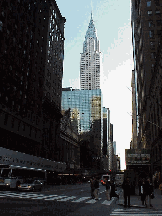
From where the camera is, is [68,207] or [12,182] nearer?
[68,207]

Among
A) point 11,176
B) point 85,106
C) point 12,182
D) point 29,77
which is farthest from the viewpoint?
point 85,106

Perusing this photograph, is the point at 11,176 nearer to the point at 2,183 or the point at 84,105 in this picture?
the point at 2,183

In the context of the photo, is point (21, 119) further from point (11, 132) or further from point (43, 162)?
point (43, 162)

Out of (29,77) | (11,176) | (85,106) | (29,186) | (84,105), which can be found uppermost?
(84,105)

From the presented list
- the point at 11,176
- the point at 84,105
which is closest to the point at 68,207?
the point at 11,176

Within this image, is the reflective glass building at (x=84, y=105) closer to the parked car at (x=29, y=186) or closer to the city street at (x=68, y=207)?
the parked car at (x=29, y=186)

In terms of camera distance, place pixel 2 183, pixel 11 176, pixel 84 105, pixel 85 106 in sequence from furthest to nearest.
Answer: pixel 85 106, pixel 84 105, pixel 11 176, pixel 2 183

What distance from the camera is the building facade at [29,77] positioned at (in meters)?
45.3

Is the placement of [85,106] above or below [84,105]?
below

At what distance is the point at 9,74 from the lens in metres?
46.8

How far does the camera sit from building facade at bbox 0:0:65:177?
45.3 metres

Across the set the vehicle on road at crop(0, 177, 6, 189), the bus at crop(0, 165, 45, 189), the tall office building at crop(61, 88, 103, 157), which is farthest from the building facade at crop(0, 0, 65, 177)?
the tall office building at crop(61, 88, 103, 157)

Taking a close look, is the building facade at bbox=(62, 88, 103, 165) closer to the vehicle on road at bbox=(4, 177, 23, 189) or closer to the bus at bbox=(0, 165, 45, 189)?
the bus at bbox=(0, 165, 45, 189)

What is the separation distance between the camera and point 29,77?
2232 inches
